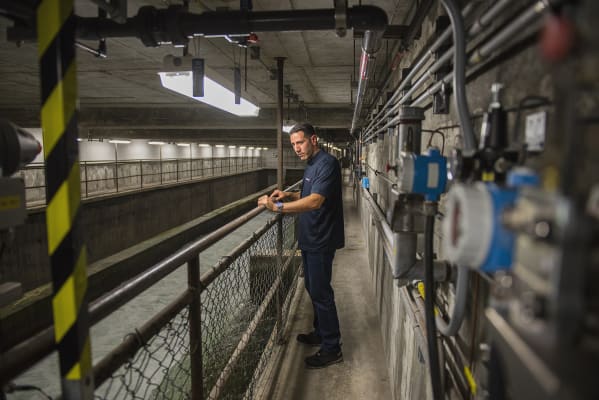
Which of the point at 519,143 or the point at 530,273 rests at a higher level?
the point at 519,143

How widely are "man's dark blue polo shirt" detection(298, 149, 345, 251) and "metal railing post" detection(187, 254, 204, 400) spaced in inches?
56.4

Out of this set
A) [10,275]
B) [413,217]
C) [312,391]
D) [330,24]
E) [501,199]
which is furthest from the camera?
[10,275]

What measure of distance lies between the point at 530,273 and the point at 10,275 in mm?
7251

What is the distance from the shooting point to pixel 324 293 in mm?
2908

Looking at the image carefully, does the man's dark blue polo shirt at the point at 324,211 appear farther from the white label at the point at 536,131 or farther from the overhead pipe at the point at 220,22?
the white label at the point at 536,131

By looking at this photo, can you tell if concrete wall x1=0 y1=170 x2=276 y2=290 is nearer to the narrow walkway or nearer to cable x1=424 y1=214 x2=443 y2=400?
cable x1=424 y1=214 x2=443 y2=400

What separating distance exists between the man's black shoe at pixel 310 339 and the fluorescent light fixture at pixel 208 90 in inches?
91.3

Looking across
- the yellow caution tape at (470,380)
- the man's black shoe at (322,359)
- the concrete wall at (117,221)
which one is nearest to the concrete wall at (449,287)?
the yellow caution tape at (470,380)

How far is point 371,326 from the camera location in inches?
146

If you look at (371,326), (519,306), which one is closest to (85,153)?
(371,326)

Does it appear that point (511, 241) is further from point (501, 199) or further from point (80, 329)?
point (80, 329)

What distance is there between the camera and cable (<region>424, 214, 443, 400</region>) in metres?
1.29

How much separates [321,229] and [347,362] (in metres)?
1.18

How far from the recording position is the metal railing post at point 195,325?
5.00 ft
